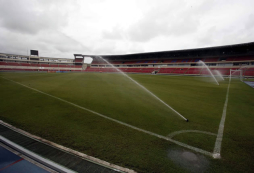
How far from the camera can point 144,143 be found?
3.26 metres

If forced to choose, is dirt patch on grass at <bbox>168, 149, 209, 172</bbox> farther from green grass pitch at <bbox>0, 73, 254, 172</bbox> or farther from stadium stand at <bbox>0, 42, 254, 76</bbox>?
stadium stand at <bbox>0, 42, 254, 76</bbox>

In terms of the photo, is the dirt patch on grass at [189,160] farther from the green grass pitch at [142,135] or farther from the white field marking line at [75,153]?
the white field marking line at [75,153]

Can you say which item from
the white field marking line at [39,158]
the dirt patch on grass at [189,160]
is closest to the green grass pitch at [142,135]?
the dirt patch on grass at [189,160]

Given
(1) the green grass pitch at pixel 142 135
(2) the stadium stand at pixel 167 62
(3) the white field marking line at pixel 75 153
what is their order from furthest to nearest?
1. (2) the stadium stand at pixel 167 62
2. (1) the green grass pitch at pixel 142 135
3. (3) the white field marking line at pixel 75 153

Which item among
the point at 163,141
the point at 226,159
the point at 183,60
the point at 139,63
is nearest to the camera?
the point at 226,159

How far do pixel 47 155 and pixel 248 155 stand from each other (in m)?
4.91

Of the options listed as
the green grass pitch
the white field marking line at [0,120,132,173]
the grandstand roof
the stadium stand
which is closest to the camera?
the white field marking line at [0,120,132,173]

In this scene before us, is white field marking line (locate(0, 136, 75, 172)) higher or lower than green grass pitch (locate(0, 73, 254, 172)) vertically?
lower

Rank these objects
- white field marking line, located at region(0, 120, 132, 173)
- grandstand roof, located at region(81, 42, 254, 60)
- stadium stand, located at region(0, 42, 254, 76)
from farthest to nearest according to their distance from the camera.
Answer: stadium stand, located at region(0, 42, 254, 76) < grandstand roof, located at region(81, 42, 254, 60) < white field marking line, located at region(0, 120, 132, 173)

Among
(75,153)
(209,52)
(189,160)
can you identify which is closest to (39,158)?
(75,153)

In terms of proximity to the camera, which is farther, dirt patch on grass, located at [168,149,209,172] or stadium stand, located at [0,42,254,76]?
stadium stand, located at [0,42,254,76]

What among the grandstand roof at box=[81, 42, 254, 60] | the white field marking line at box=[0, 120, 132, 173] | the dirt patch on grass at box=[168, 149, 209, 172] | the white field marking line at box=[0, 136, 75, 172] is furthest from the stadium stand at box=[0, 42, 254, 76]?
the white field marking line at box=[0, 136, 75, 172]

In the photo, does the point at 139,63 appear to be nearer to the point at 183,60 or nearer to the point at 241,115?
the point at 183,60

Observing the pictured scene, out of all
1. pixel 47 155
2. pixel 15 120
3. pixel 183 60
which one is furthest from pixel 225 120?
pixel 183 60
